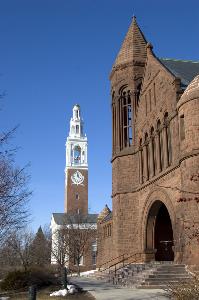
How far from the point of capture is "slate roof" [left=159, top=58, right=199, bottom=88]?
27508mm

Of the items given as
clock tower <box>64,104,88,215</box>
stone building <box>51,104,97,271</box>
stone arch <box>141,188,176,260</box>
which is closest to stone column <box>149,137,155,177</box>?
stone arch <box>141,188,176,260</box>

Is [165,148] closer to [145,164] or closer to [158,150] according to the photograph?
[158,150]

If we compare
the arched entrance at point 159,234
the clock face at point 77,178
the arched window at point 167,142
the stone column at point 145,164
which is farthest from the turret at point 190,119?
the clock face at point 77,178

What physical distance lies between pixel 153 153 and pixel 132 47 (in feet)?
34.9

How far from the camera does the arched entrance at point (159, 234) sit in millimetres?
28900

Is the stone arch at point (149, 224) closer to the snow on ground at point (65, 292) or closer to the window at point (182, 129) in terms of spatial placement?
the window at point (182, 129)

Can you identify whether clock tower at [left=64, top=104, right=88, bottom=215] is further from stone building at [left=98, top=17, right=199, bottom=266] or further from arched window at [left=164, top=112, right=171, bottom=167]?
arched window at [left=164, top=112, right=171, bottom=167]

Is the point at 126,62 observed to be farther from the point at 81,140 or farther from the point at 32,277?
the point at 81,140

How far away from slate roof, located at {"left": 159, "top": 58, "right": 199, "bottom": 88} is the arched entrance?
8.33 m

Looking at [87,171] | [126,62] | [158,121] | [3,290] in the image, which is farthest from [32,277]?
[87,171]

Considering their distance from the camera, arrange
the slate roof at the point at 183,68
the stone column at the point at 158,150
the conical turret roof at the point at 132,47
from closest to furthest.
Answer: the stone column at the point at 158,150, the slate roof at the point at 183,68, the conical turret roof at the point at 132,47

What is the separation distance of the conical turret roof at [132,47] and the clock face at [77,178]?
69.2 m

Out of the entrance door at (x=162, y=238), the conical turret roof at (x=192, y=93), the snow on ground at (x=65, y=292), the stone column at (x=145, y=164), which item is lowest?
the snow on ground at (x=65, y=292)

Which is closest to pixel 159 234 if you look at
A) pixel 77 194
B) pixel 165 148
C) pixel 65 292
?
pixel 165 148
